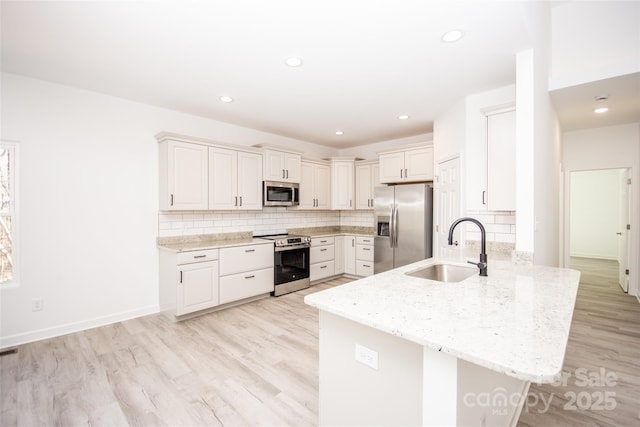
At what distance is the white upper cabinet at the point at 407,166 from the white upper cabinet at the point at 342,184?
29.4 inches

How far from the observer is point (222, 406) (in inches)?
76.6

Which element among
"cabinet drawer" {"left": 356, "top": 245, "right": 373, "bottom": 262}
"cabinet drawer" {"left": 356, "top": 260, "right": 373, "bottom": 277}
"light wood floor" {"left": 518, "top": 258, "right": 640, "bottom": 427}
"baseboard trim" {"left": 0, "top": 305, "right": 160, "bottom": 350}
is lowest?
"light wood floor" {"left": 518, "top": 258, "right": 640, "bottom": 427}

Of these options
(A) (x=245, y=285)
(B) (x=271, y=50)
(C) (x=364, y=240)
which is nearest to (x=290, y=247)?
(A) (x=245, y=285)

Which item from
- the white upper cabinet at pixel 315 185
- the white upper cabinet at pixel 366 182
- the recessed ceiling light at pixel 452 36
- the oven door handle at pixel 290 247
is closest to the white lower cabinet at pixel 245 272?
the oven door handle at pixel 290 247

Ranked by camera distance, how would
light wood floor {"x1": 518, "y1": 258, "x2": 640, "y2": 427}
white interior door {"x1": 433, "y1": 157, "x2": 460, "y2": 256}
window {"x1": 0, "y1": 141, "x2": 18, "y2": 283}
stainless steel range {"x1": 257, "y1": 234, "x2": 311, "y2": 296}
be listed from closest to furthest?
light wood floor {"x1": 518, "y1": 258, "x2": 640, "y2": 427}, window {"x1": 0, "y1": 141, "x2": 18, "y2": 283}, white interior door {"x1": 433, "y1": 157, "x2": 460, "y2": 256}, stainless steel range {"x1": 257, "y1": 234, "x2": 311, "y2": 296}

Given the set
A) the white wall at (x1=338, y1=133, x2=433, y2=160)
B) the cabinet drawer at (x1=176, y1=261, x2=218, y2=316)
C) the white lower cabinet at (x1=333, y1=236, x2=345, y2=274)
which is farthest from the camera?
the white lower cabinet at (x1=333, y1=236, x2=345, y2=274)

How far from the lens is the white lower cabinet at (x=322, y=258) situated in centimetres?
490

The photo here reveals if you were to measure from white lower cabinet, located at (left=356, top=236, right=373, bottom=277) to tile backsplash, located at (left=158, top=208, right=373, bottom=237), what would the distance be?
578 millimetres

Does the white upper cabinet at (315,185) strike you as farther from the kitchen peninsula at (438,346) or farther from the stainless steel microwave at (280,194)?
the kitchen peninsula at (438,346)

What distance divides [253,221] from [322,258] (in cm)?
137

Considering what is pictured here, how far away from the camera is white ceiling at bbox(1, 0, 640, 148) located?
1.86m

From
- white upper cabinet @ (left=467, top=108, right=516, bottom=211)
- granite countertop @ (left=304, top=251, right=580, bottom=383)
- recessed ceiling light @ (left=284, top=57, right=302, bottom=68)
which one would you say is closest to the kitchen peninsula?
granite countertop @ (left=304, top=251, right=580, bottom=383)

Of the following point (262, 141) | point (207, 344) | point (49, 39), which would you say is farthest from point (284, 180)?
point (49, 39)

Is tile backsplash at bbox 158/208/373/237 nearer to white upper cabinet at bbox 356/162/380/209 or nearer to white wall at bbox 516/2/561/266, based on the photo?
white upper cabinet at bbox 356/162/380/209
